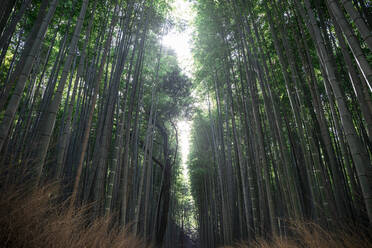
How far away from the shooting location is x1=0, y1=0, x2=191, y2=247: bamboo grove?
6.28 feet

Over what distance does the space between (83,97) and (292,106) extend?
141 inches

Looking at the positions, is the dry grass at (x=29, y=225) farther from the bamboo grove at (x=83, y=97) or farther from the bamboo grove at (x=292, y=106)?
the bamboo grove at (x=292, y=106)

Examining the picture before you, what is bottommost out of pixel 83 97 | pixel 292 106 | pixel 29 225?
pixel 29 225

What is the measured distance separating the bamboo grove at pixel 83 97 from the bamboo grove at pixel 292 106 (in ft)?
5.65

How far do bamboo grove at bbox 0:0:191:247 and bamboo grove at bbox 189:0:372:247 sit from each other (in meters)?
1.72

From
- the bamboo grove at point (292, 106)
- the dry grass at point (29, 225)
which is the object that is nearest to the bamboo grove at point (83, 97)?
the dry grass at point (29, 225)

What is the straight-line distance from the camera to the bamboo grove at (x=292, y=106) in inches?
78.4

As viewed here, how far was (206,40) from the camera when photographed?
16.9 ft

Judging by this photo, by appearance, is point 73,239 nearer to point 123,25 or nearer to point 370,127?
point 370,127

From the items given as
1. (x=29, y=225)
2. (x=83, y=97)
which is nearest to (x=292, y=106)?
(x=29, y=225)

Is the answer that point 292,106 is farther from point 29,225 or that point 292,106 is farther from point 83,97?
point 83,97

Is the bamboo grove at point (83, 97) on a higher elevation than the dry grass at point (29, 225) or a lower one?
higher

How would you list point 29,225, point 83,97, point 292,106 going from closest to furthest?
point 29,225 < point 292,106 < point 83,97

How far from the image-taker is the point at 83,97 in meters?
3.78
